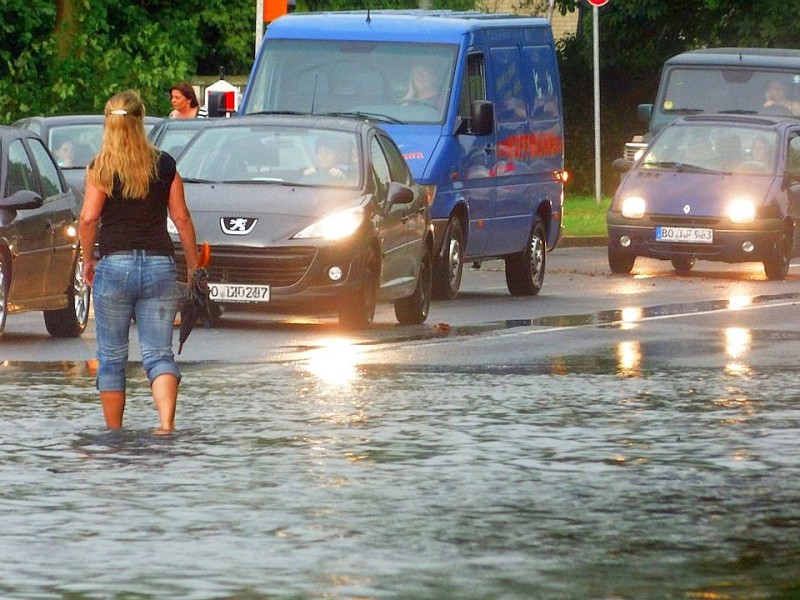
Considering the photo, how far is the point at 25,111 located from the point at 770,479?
96.8ft

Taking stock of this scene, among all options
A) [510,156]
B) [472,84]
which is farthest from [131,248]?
[510,156]

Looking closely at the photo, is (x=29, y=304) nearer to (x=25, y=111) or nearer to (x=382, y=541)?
(x=382, y=541)

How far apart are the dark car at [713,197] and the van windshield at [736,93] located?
664cm

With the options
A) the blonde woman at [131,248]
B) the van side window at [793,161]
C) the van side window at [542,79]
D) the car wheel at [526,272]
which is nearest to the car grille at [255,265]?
the car wheel at [526,272]

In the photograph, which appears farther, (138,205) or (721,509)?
(138,205)

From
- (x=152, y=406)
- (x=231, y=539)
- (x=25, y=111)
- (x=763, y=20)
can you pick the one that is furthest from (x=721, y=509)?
(x=763, y=20)

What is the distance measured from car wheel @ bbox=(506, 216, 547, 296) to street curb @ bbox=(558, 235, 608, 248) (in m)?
8.61

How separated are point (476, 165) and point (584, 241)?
427 inches

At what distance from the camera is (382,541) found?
8.43m

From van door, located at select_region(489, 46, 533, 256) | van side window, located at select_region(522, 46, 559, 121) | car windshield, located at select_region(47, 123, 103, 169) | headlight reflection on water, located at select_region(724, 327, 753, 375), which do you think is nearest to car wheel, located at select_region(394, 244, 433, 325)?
headlight reflection on water, located at select_region(724, 327, 753, 375)

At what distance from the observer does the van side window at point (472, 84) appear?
2269 centimetres

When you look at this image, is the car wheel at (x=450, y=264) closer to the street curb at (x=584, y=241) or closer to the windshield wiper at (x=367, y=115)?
the windshield wiper at (x=367, y=115)

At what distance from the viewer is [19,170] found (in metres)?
17.9

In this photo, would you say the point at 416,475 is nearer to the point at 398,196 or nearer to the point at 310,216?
the point at 310,216
